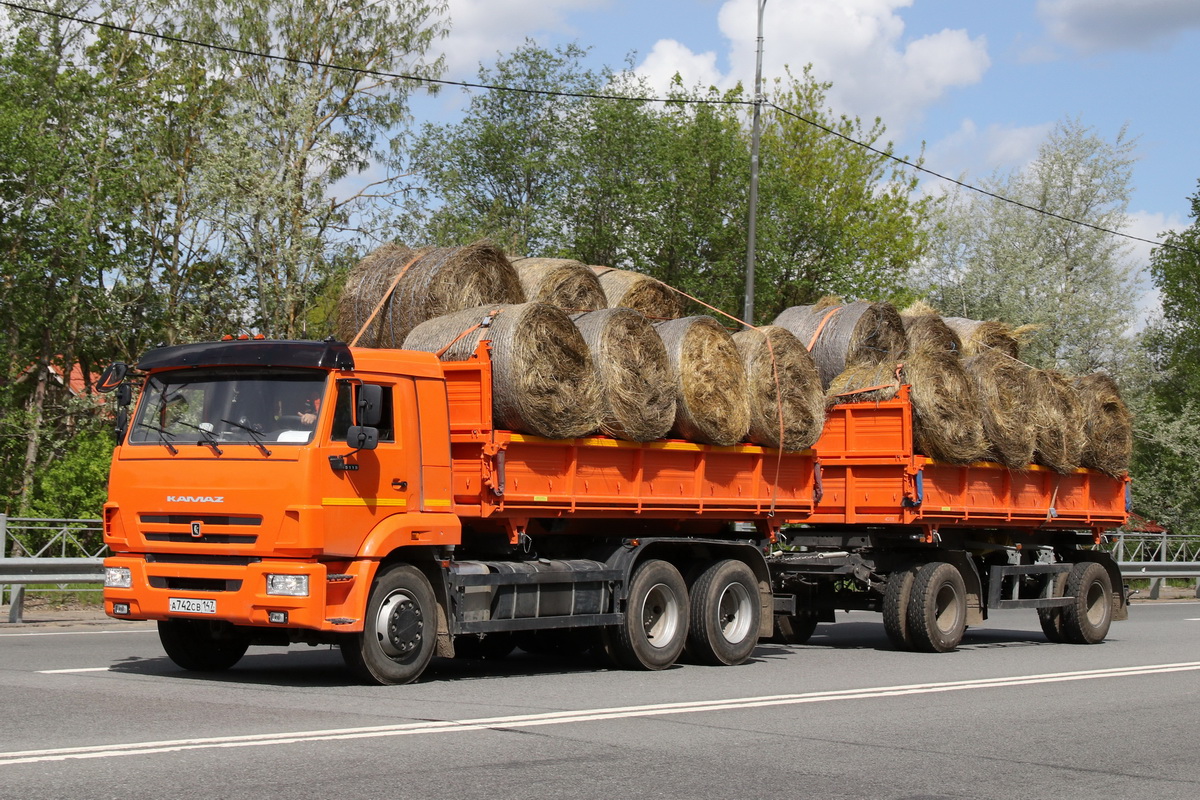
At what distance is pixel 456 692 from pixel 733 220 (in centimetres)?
2864

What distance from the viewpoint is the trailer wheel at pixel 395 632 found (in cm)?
1033

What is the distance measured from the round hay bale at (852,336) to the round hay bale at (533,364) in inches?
207

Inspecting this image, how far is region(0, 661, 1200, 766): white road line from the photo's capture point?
7195 mm

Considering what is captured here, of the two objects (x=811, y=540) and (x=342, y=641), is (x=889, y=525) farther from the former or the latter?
(x=342, y=641)

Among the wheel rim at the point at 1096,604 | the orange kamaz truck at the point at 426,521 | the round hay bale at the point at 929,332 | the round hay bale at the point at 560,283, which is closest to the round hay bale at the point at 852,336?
the round hay bale at the point at 929,332

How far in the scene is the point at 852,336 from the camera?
16516mm

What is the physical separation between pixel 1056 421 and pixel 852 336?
289 cm

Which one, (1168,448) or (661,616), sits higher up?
(1168,448)

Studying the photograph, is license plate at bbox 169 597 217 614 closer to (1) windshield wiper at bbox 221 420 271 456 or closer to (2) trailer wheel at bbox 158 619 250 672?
(2) trailer wheel at bbox 158 619 250 672

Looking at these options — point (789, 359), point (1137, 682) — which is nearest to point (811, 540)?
point (789, 359)

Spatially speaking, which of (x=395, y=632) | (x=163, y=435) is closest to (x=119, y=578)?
(x=163, y=435)

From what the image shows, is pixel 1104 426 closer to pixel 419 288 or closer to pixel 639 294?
pixel 639 294

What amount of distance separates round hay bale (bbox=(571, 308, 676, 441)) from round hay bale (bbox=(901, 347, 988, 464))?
13.0 feet

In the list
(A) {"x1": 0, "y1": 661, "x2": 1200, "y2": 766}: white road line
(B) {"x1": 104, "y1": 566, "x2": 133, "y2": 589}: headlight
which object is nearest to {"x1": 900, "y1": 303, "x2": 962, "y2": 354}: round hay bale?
(A) {"x1": 0, "y1": 661, "x2": 1200, "y2": 766}: white road line
